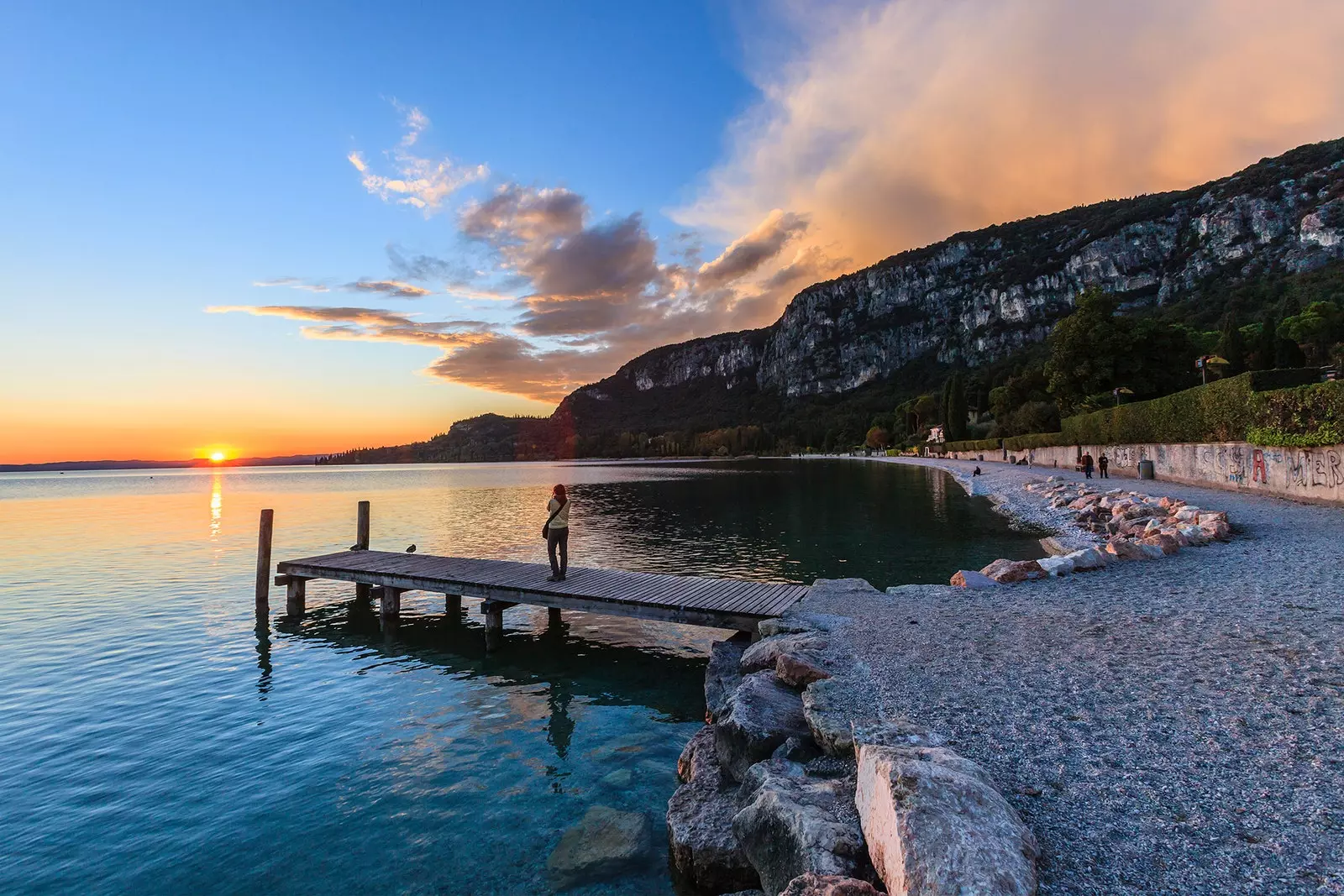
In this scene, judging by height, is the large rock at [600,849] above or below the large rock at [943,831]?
below

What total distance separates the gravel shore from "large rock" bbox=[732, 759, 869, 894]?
1.17 m

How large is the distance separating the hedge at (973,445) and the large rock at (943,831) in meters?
84.5

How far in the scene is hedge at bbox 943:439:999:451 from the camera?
8069 centimetres

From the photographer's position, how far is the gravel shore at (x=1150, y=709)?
3625mm

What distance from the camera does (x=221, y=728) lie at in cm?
998

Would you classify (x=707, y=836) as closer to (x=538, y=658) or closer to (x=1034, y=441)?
(x=538, y=658)

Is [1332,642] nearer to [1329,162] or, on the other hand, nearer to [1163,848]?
[1163,848]

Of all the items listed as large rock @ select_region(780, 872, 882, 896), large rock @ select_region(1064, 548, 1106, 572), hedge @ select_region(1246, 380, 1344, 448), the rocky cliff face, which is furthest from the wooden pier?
the rocky cliff face

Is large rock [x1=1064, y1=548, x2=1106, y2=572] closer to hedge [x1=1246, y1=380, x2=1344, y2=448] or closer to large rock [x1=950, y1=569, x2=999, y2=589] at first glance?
large rock [x1=950, y1=569, x2=999, y2=589]

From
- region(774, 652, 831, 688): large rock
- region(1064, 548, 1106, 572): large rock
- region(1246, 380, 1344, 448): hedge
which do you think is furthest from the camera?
region(1246, 380, 1344, 448): hedge

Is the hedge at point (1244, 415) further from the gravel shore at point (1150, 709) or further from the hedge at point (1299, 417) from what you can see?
the gravel shore at point (1150, 709)

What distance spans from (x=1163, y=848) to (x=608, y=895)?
4.58 m

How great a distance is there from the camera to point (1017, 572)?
1266 cm

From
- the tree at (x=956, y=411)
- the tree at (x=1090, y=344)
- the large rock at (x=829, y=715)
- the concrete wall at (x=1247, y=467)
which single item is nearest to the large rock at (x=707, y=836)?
the large rock at (x=829, y=715)
